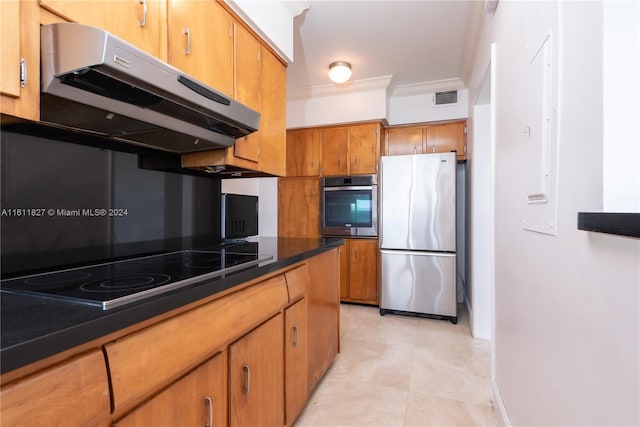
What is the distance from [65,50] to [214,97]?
47 cm

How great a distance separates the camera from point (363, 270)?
365 centimetres

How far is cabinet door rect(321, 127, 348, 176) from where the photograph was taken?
375 centimetres

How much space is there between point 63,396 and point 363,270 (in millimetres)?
3263

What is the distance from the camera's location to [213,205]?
204 cm

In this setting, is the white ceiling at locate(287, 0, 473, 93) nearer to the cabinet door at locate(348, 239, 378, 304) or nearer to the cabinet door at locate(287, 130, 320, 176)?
the cabinet door at locate(287, 130, 320, 176)

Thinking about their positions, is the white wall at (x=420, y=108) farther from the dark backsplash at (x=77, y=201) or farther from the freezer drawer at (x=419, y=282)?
the dark backsplash at (x=77, y=201)

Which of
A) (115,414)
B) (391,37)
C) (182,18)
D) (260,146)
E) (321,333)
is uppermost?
(391,37)

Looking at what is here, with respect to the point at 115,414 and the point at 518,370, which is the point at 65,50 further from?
the point at 518,370

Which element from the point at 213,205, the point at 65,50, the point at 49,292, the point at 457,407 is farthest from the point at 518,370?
the point at 65,50

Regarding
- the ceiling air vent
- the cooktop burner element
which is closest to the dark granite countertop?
the cooktop burner element

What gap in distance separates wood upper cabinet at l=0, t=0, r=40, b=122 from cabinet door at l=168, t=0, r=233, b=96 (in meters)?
0.52

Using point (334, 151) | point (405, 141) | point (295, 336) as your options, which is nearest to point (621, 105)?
point (295, 336)

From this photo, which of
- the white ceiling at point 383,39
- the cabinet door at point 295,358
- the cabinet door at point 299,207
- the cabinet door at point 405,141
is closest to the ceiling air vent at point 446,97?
the white ceiling at point 383,39

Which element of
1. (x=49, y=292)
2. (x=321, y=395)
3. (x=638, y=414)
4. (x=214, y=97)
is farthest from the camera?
(x=321, y=395)
